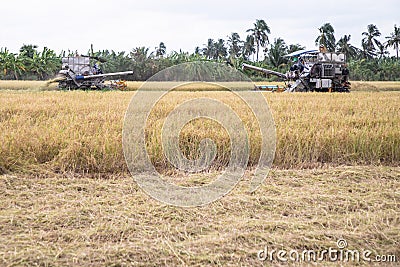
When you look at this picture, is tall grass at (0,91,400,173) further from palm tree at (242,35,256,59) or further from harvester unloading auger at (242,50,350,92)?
palm tree at (242,35,256,59)

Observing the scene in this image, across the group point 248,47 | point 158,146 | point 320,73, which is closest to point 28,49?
point 248,47

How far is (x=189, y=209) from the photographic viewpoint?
2.79 m

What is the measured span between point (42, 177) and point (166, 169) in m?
1.06

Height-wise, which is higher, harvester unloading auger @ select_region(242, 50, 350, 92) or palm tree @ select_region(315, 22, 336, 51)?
palm tree @ select_region(315, 22, 336, 51)

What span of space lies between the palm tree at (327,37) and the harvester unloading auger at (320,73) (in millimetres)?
24842

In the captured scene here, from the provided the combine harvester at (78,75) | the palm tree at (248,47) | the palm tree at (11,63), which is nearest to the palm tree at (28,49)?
the palm tree at (11,63)

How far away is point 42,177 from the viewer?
11.5 ft

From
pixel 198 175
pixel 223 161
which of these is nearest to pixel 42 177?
pixel 198 175

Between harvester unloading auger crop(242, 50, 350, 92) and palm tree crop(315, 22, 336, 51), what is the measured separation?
24.8 meters

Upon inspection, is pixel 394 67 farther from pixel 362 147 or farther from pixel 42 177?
pixel 42 177

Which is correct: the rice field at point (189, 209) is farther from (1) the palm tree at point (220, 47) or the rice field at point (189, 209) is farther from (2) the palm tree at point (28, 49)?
(1) the palm tree at point (220, 47)

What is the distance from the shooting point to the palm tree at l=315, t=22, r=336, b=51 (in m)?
38.8

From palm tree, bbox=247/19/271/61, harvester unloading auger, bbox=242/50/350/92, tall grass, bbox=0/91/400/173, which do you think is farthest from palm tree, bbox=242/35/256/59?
tall grass, bbox=0/91/400/173

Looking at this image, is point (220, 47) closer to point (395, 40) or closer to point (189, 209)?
point (395, 40)
